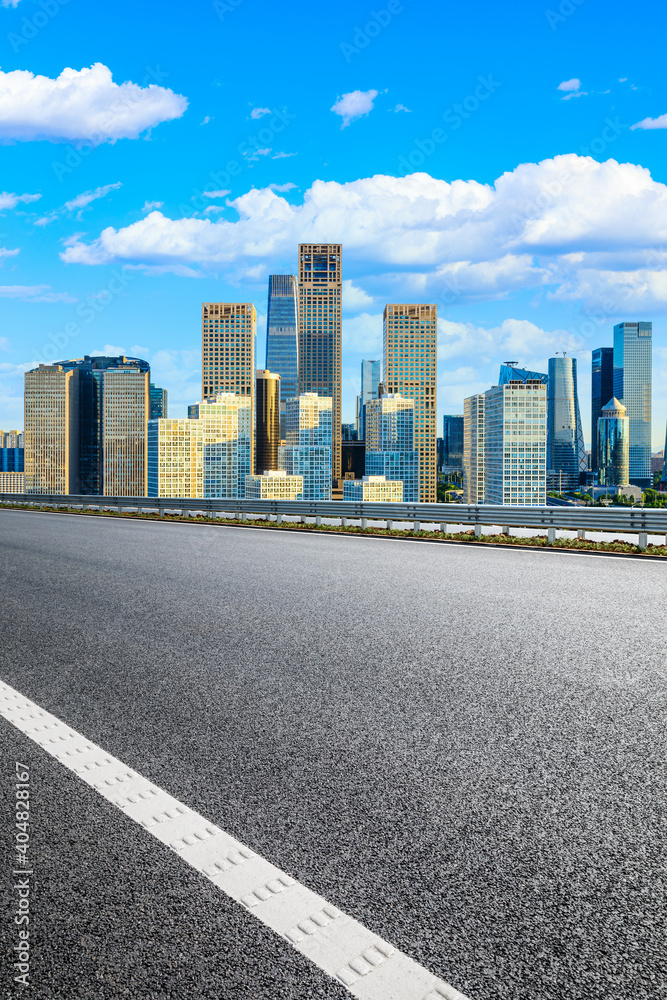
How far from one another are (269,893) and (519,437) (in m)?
142

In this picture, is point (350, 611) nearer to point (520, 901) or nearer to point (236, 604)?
point (236, 604)

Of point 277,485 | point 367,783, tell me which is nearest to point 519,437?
point 277,485

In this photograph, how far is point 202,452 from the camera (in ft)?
553

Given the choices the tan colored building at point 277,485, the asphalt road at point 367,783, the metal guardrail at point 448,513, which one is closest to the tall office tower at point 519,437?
the tan colored building at point 277,485

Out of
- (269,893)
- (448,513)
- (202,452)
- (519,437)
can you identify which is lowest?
(269,893)

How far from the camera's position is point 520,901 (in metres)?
2.96

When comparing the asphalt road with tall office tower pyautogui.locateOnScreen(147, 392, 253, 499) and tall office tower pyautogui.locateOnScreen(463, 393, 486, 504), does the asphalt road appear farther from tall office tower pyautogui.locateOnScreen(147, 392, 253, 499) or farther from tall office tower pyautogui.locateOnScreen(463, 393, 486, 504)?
tall office tower pyautogui.locateOnScreen(463, 393, 486, 504)

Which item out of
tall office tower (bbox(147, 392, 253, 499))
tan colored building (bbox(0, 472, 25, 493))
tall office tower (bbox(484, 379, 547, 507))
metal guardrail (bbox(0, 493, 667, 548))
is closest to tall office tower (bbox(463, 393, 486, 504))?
tall office tower (bbox(484, 379, 547, 507))

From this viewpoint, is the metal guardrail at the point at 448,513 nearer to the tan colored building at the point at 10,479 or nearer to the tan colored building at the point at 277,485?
the tan colored building at the point at 277,485

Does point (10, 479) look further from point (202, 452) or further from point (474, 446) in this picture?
point (474, 446)

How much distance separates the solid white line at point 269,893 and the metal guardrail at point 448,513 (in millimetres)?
14572

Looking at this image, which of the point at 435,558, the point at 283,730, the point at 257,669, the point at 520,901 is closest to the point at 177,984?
the point at 520,901

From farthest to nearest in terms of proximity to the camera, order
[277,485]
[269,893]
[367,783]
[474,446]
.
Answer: [474,446] < [277,485] < [367,783] < [269,893]

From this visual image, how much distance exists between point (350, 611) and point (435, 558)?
6449 mm
